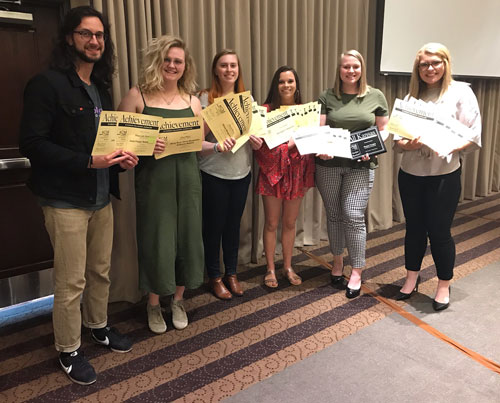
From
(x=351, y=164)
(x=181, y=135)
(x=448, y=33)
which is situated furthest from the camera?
(x=448, y=33)

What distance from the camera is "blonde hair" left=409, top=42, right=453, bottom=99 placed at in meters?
2.15

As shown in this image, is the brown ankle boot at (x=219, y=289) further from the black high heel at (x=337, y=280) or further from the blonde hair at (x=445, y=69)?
the blonde hair at (x=445, y=69)

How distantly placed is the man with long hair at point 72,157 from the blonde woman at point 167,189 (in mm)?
177

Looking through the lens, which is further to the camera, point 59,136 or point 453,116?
point 453,116

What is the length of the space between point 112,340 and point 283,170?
132 centimetres

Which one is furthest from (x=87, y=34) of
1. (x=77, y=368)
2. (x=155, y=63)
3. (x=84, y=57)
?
Result: (x=77, y=368)

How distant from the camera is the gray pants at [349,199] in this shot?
249cm

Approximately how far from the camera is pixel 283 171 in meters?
2.54

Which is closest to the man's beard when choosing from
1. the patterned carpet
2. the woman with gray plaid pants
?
the woman with gray plaid pants

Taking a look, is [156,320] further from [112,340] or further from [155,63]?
[155,63]

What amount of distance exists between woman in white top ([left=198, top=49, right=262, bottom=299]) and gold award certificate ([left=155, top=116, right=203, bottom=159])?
21 centimetres

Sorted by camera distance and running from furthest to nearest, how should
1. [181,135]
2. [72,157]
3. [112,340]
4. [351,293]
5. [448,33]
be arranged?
[448,33] → [351,293] → [112,340] → [181,135] → [72,157]

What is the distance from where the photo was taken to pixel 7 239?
8.23 ft

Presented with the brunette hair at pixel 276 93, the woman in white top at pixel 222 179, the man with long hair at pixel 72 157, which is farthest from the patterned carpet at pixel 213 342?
the brunette hair at pixel 276 93
